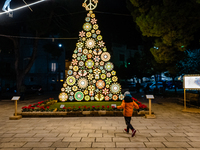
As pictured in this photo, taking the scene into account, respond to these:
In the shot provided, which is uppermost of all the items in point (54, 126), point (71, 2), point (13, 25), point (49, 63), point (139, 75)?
point (71, 2)

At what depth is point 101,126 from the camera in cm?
666

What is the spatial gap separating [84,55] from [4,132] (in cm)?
792

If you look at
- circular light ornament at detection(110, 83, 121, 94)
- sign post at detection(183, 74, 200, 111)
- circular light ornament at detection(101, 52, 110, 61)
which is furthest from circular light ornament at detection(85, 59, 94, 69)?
sign post at detection(183, 74, 200, 111)

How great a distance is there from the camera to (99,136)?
5.46m

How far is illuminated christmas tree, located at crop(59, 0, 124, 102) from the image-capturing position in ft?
39.7

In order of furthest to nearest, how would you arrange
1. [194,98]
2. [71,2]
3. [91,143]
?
[71,2]
[194,98]
[91,143]

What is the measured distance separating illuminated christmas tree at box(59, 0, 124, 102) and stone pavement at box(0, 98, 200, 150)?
484 centimetres

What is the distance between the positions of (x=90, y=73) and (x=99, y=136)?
7.40m

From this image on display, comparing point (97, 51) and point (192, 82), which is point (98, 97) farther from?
point (192, 82)

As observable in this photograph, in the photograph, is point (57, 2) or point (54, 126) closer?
point (54, 126)

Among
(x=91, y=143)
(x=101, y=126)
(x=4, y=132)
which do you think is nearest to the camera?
Result: (x=91, y=143)

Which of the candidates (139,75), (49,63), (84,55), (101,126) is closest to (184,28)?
(84,55)

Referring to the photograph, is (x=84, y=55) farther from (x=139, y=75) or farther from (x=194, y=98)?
(x=139, y=75)

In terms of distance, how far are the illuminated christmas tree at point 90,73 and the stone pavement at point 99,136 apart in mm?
4839
